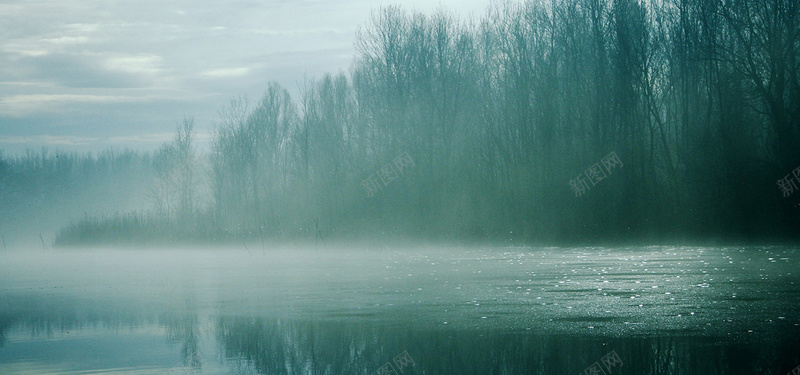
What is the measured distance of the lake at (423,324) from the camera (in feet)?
20.9

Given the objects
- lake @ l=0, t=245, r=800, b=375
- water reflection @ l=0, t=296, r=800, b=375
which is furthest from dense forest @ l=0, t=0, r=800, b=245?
water reflection @ l=0, t=296, r=800, b=375

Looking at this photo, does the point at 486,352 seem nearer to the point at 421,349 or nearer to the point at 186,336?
the point at 421,349

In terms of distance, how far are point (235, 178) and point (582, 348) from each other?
190 feet

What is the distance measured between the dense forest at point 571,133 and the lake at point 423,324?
1419 cm

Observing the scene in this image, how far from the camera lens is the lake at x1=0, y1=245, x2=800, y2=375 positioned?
6.36 metres

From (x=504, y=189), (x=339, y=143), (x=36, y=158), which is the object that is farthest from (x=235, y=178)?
(x=36, y=158)

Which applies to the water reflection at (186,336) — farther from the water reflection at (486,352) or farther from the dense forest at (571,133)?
the dense forest at (571,133)

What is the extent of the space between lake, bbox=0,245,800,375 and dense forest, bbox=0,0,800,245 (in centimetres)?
1419

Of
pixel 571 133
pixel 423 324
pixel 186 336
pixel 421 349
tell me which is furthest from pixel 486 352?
pixel 571 133

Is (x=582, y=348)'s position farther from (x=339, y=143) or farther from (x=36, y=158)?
(x=36, y=158)

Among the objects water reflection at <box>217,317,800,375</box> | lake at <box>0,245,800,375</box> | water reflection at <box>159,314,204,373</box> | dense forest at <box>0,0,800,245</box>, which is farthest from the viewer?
dense forest at <box>0,0,800,245</box>

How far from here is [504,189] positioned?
35.9 m

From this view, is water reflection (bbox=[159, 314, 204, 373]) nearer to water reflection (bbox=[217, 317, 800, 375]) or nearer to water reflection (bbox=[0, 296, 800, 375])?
water reflection (bbox=[0, 296, 800, 375])

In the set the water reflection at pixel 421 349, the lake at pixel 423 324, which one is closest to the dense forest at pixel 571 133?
the lake at pixel 423 324
